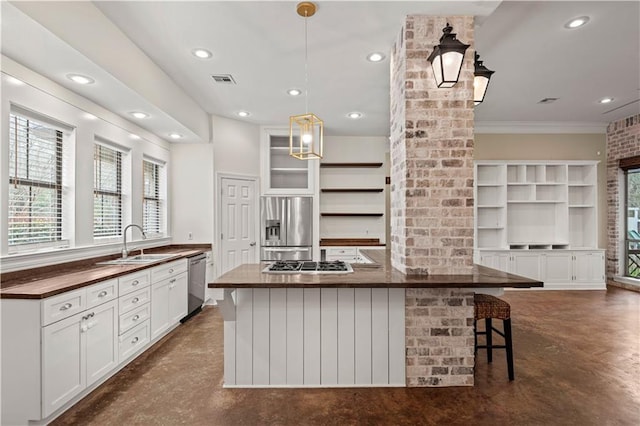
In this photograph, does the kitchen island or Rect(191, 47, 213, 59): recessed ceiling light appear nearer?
the kitchen island

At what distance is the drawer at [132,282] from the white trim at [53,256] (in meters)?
0.60

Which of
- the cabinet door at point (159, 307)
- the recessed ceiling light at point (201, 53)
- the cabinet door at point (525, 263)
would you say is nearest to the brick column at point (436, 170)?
the recessed ceiling light at point (201, 53)

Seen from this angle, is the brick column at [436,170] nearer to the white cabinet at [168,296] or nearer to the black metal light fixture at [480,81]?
the black metal light fixture at [480,81]

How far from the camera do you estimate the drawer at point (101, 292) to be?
247 centimetres

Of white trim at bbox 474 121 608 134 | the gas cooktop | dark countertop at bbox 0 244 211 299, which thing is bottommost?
dark countertop at bbox 0 244 211 299

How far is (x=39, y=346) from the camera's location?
202 cm

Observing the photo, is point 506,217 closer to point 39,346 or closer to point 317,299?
point 317,299

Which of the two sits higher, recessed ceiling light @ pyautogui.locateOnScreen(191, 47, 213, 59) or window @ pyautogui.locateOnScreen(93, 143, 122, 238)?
recessed ceiling light @ pyautogui.locateOnScreen(191, 47, 213, 59)

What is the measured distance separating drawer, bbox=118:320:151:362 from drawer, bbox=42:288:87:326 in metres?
0.65

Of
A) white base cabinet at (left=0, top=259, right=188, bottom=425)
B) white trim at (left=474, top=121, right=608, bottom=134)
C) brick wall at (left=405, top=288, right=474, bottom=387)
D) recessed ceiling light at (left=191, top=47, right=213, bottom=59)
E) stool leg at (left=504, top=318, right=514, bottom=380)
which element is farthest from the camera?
white trim at (left=474, top=121, right=608, bottom=134)

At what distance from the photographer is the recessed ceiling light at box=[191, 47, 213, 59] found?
307 cm

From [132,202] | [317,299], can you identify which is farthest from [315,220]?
[317,299]

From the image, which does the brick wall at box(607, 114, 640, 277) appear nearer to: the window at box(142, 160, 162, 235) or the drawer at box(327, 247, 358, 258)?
the drawer at box(327, 247, 358, 258)

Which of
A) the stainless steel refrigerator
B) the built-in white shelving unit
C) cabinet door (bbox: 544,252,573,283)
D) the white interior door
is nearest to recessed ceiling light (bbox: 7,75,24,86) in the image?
the white interior door
